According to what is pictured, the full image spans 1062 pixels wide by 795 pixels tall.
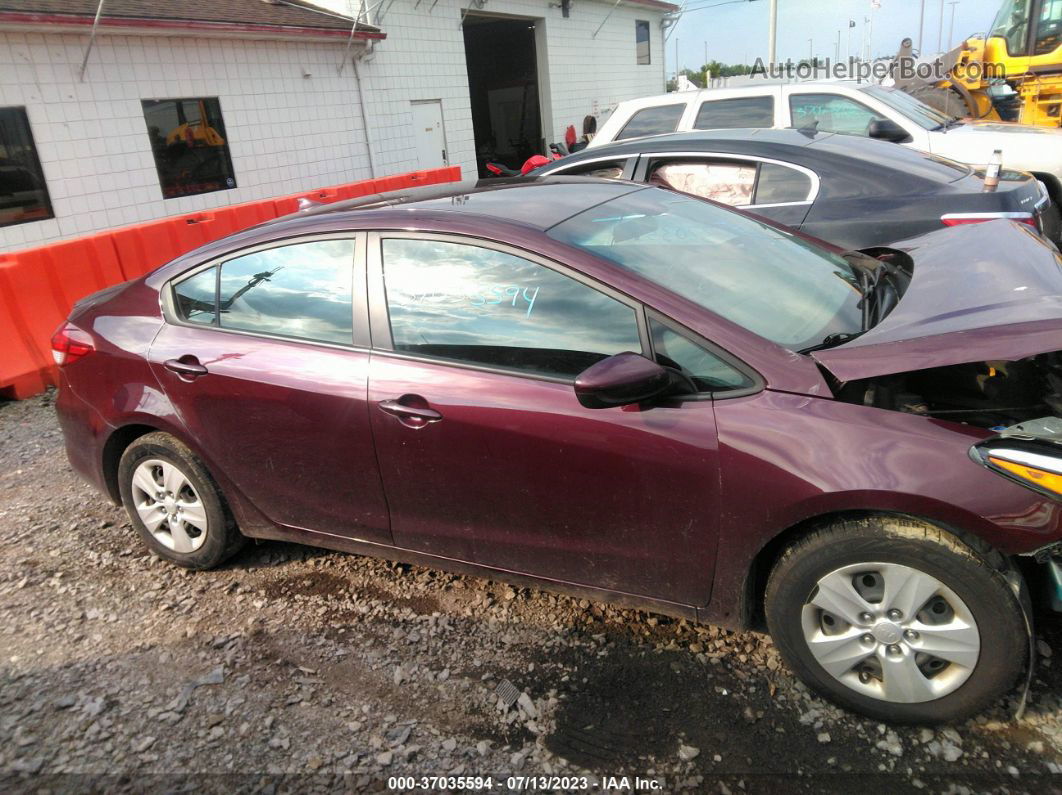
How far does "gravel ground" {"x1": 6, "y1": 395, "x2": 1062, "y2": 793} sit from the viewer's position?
236 cm

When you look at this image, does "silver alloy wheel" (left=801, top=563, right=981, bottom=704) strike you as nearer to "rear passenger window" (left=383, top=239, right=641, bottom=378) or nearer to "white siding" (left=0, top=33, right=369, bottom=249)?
"rear passenger window" (left=383, top=239, right=641, bottom=378)

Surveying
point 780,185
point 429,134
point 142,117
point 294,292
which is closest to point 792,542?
point 294,292

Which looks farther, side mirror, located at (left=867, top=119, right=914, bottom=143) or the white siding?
the white siding

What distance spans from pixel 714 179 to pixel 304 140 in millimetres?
9704

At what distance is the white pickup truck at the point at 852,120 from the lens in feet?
22.6

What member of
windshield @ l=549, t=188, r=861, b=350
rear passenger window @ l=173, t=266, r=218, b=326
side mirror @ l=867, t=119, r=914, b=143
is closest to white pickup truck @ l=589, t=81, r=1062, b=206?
side mirror @ l=867, t=119, r=914, b=143

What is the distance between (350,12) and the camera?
1434 cm

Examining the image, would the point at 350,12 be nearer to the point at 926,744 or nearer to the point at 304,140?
the point at 304,140

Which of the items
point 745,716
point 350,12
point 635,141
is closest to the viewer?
point 745,716

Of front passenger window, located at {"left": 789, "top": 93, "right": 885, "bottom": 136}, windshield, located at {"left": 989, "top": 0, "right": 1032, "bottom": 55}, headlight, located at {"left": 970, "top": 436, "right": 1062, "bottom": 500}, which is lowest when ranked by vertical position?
headlight, located at {"left": 970, "top": 436, "right": 1062, "bottom": 500}

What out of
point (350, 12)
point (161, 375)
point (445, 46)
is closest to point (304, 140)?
point (350, 12)

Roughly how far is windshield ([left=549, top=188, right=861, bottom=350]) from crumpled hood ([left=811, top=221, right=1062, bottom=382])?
0.23 meters

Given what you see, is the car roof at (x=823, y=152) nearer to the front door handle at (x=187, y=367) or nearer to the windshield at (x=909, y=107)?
the windshield at (x=909, y=107)

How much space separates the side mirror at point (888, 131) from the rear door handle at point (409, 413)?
570 centimetres
